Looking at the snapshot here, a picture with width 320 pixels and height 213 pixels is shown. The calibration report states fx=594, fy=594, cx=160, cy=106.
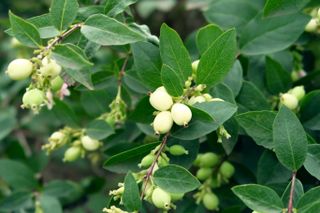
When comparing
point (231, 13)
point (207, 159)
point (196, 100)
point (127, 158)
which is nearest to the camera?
point (196, 100)

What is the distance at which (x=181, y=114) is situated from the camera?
1.25 meters

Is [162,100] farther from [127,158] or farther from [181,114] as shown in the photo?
[127,158]

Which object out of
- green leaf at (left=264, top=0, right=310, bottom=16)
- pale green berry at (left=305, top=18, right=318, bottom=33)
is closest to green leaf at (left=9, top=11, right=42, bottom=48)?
green leaf at (left=264, top=0, right=310, bottom=16)

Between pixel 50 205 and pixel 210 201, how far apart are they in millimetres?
589

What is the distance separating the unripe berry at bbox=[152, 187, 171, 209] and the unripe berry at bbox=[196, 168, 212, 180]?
15.3 inches

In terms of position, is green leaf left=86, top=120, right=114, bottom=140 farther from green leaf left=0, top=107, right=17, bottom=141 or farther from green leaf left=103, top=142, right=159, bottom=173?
green leaf left=0, top=107, right=17, bottom=141

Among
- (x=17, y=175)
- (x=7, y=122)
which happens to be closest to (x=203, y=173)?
(x=17, y=175)

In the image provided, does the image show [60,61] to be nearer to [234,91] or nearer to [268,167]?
[234,91]

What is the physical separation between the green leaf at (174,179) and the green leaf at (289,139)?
8.3 inches

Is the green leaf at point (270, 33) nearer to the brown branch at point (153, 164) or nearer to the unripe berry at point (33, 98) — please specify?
the brown branch at point (153, 164)

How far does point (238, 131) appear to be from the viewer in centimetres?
152

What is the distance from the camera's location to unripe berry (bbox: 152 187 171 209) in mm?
1261

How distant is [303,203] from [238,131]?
1.11 ft

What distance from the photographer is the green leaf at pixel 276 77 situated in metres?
1.67
